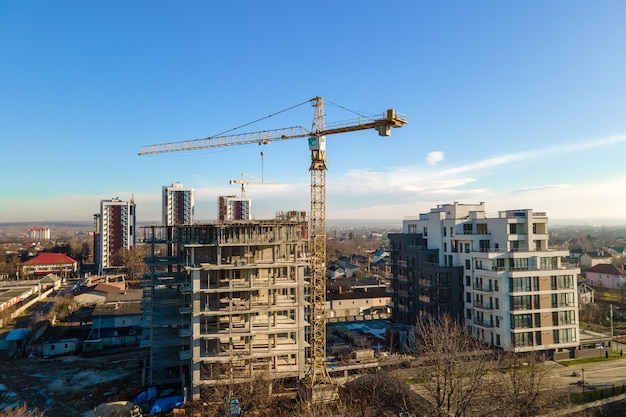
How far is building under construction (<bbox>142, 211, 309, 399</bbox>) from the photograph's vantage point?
27.0m

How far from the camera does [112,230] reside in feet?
325

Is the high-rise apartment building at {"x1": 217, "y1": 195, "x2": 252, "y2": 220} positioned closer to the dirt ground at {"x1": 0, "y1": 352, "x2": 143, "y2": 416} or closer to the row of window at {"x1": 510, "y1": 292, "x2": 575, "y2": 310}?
the dirt ground at {"x1": 0, "y1": 352, "x2": 143, "y2": 416}

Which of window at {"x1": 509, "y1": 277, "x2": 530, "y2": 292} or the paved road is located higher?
window at {"x1": 509, "y1": 277, "x2": 530, "y2": 292}

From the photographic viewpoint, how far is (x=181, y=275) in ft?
111

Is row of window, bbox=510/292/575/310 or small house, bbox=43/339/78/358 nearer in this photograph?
row of window, bbox=510/292/575/310

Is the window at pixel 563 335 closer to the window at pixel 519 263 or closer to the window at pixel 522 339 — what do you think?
the window at pixel 522 339

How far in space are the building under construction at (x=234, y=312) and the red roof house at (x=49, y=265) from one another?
6915 centimetres

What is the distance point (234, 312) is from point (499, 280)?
21.8m

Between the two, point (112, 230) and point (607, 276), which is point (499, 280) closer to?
point (607, 276)

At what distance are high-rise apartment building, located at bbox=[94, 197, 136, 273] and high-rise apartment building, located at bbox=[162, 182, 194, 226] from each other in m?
8.28

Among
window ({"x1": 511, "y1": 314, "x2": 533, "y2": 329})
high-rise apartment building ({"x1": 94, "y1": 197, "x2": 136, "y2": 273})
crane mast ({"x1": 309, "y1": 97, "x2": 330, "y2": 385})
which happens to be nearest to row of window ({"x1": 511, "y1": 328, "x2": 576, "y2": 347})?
window ({"x1": 511, "y1": 314, "x2": 533, "y2": 329})

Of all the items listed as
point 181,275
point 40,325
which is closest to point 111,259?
point 40,325

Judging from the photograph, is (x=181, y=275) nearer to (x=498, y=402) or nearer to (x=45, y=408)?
(x=45, y=408)

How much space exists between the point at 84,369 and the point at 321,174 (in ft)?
86.7
